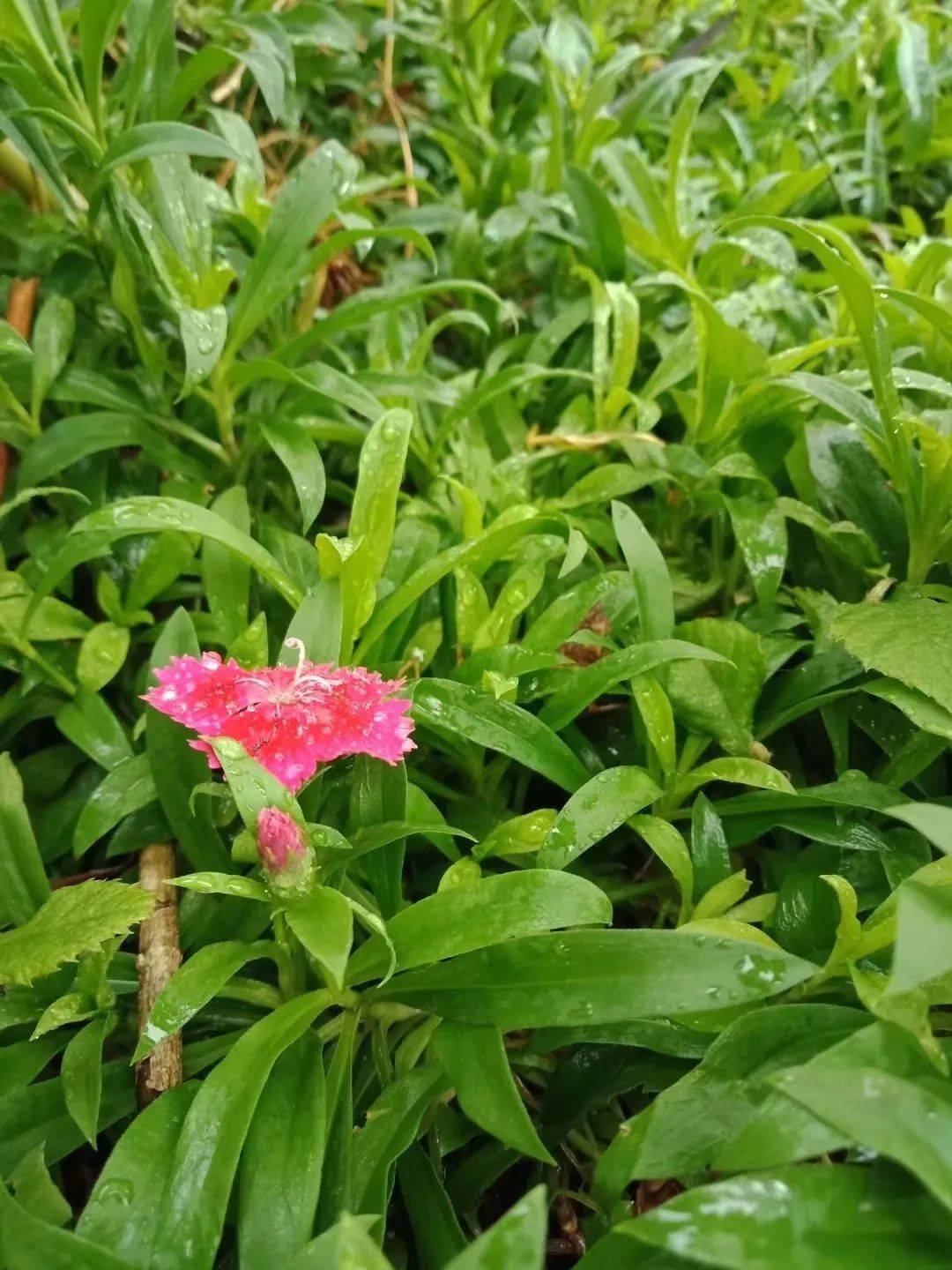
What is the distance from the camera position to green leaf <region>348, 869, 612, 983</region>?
0.61 meters

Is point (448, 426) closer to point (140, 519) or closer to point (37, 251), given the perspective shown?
point (140, 519)

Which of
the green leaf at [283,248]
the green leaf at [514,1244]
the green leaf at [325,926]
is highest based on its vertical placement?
the green leaf at [283,248]

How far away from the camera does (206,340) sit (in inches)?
36.6

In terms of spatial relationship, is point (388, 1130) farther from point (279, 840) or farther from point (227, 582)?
point (227, 582)

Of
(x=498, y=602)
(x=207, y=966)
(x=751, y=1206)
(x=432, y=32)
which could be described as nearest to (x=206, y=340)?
(x=498, y=602)

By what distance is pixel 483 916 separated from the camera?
0.63 meters

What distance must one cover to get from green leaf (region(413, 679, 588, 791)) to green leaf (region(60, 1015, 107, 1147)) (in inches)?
14.0

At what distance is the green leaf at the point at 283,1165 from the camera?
56cm

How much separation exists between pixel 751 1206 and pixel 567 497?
0.75 meters

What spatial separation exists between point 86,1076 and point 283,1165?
175 mm

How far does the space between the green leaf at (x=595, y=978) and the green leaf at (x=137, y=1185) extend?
189 mm

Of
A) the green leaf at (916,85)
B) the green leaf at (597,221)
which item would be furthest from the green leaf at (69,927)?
the green leaf at (916,85)

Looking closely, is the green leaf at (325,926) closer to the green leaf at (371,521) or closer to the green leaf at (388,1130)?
the green leaf at (388,1130)

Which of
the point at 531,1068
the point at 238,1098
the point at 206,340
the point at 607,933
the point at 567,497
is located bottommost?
the point at 531,1068
